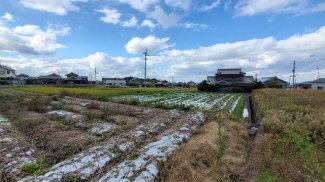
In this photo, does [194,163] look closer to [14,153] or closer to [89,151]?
[89,151]

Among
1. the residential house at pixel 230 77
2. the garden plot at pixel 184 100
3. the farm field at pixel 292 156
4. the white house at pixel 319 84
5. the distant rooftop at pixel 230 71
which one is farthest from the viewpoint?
the distant rooftop at pixel 230 71

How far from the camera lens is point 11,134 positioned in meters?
5.07

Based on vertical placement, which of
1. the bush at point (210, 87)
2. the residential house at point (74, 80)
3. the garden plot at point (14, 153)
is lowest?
the garden plot at point (14, 153)

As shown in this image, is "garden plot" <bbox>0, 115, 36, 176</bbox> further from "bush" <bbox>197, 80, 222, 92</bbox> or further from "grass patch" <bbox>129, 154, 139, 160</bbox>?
"bush" <bbox>197, 80, 222, 92</bbox>

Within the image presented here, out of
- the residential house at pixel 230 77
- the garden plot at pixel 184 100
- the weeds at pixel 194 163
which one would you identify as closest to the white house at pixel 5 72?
the garden plot at pixel 184 100

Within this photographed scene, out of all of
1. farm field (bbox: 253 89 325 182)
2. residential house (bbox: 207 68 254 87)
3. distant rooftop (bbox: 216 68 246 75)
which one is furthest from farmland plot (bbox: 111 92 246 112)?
distant rooftop (bbox: 216 68 246 75)

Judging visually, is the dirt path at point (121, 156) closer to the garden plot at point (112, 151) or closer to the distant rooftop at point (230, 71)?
the garden plot at point (112, 151)

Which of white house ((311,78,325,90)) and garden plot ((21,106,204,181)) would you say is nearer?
garden plot ((21,106,204,181))

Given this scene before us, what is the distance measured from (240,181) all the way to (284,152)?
1563 mm

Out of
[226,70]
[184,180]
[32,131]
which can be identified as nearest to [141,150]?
[184,180]

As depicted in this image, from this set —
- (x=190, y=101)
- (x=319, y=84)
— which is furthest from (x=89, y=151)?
(x=319, y=84)

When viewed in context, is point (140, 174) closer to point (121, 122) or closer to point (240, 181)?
point (240, 181)

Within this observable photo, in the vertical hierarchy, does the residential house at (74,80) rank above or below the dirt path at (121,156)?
above

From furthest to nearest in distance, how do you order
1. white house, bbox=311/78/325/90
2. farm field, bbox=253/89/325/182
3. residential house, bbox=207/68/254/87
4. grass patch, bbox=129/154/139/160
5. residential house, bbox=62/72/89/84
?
residential house, bbox=62/72/89/84
residential house, bbox=207/68/254/87
white house, bbox=311/78/325/90
grass patch, bbox=129/154/139/160
farm field, bbox=253/89/325/182
